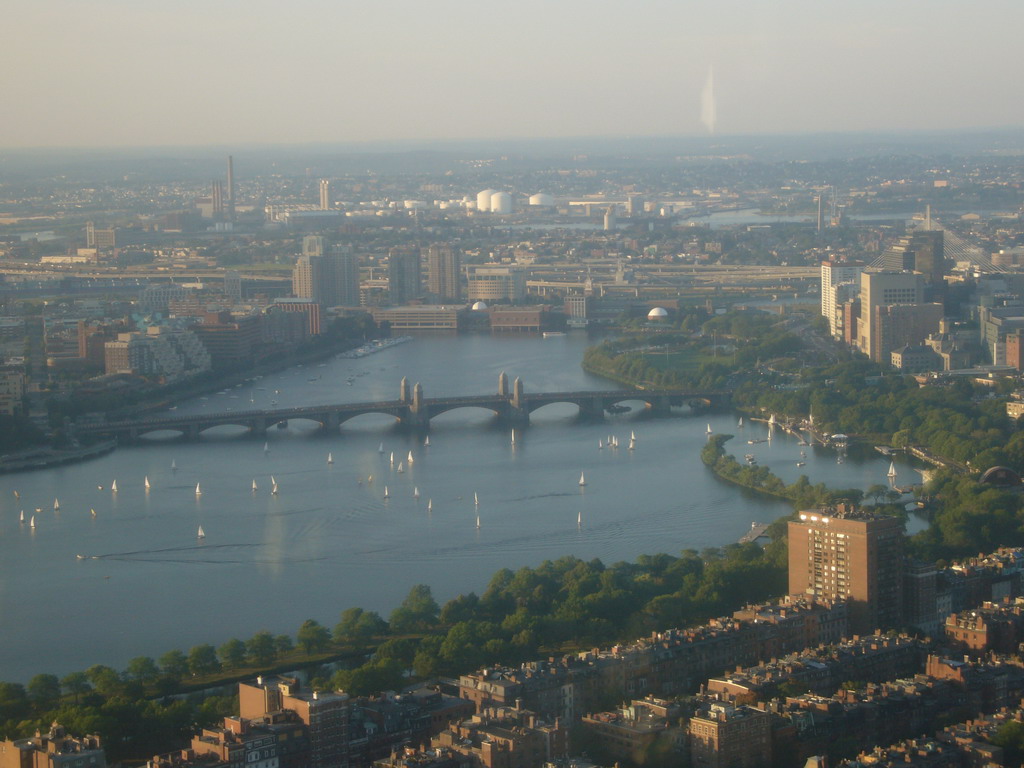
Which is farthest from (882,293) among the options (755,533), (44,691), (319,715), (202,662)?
(319,715)

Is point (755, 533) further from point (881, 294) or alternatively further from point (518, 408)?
point (881, 294)

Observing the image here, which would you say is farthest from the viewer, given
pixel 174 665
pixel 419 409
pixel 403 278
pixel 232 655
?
pixel 403 278

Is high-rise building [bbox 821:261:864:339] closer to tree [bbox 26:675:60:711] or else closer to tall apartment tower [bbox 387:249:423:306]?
tall apartment tower [bbox 387:249:423:306]

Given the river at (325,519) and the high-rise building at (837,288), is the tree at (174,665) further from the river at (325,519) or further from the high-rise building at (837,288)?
the high-rise building at (837,288)

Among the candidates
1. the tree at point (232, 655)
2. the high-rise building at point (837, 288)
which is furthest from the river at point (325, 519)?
the high-rise building at point (837, 288)

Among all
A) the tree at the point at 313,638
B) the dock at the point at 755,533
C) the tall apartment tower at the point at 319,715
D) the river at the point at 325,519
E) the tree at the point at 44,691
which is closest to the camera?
the tall apartment tower at the point at 319,715

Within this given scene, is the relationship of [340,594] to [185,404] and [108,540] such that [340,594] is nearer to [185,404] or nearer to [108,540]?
[108,540]
